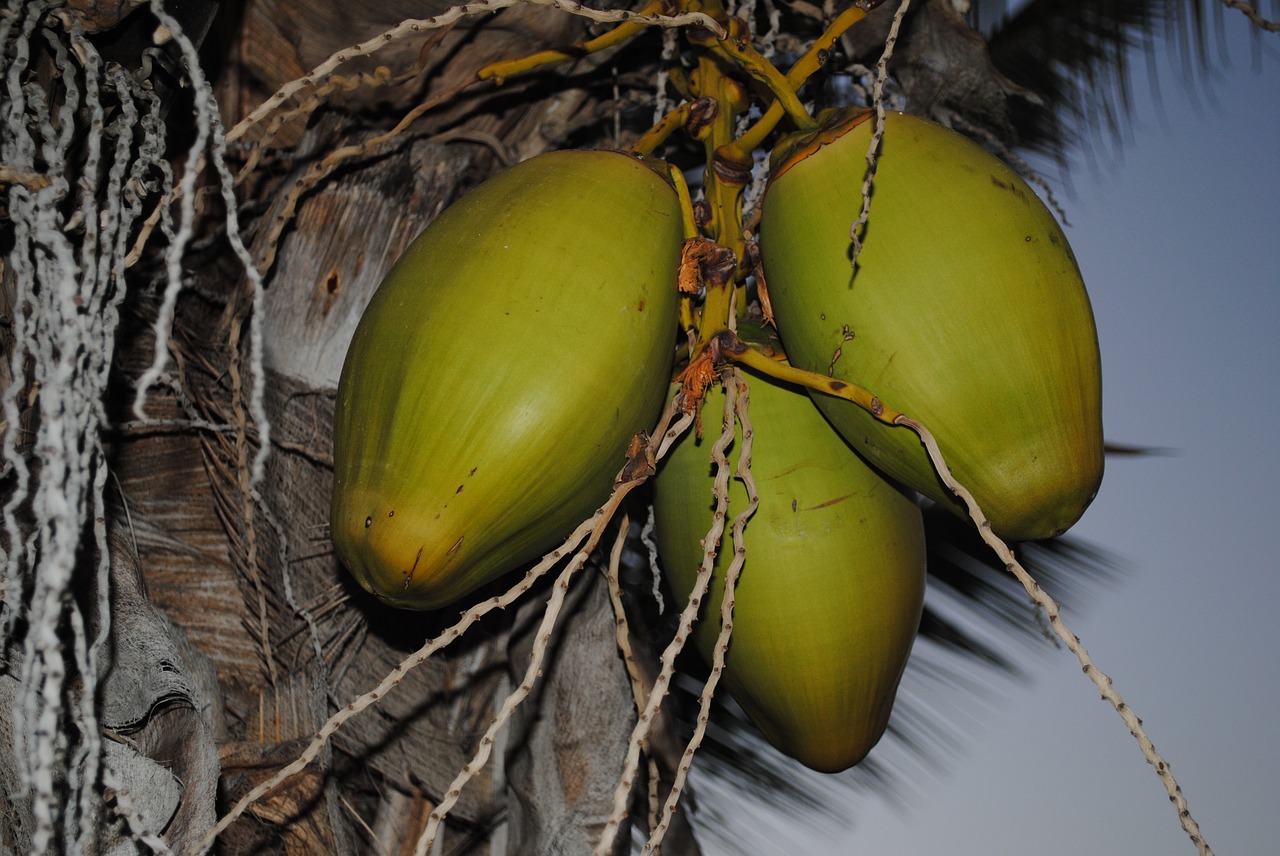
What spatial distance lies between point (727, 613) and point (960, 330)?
27cm

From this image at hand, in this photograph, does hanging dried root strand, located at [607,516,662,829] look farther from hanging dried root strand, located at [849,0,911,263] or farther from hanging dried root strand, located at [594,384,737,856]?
hanging dried root strand, located at [849,0,911,263]

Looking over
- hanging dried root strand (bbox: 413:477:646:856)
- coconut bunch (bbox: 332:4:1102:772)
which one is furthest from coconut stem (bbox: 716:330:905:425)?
hanging dried root strand (bbox: 413:477:646:856)

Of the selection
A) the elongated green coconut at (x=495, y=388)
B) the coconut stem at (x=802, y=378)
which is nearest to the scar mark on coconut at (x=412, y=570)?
the elongated green coconut at (x=495, y=388)

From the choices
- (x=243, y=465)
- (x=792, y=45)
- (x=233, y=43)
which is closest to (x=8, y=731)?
(x=243, y=465)

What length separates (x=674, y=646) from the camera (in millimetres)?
708

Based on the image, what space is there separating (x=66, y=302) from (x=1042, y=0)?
1387mm

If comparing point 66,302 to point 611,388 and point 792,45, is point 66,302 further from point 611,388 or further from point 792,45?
point 792,45

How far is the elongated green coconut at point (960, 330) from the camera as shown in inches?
31.8

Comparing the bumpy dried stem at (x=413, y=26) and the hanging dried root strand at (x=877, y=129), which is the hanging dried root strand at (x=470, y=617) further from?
the bumpy dried stem at (x=413, y=26)

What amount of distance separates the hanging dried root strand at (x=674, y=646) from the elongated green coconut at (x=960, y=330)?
0.35ft

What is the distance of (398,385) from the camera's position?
2.61 ft

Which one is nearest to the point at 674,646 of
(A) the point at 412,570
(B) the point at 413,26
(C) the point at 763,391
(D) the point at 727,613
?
(D) the point at 727,613

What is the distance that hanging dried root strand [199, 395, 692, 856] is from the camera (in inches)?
28.0

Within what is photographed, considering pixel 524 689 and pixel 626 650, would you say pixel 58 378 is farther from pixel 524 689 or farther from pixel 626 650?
pixel 626 650
